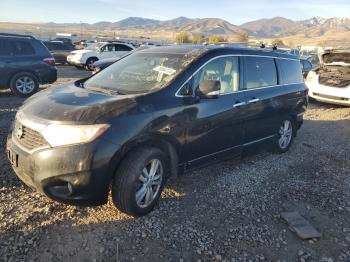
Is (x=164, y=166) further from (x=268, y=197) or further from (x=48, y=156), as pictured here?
(x=268, y=197)

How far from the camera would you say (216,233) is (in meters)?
3.90

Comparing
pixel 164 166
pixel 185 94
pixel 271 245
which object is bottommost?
pixel 271 245

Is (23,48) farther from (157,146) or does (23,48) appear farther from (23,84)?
(157,146)

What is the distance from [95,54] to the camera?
20.2 metres

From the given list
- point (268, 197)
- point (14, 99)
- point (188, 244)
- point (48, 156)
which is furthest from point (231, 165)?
point (14, 99)

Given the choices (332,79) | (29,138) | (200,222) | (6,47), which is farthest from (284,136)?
(6,47)

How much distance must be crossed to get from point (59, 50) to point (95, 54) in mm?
3863

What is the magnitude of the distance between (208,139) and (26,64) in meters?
7.82

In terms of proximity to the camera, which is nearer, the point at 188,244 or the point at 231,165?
the point at 188,244

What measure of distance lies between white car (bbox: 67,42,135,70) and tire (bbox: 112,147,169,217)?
16.4 m

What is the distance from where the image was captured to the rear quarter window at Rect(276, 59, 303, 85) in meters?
6.21

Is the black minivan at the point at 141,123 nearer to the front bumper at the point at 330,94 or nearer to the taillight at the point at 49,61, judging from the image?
the front bumper at the point at 330,94

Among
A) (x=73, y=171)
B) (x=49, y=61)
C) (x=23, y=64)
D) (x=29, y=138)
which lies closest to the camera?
(x=73, y=171)

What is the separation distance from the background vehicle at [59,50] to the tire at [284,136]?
717 inches
